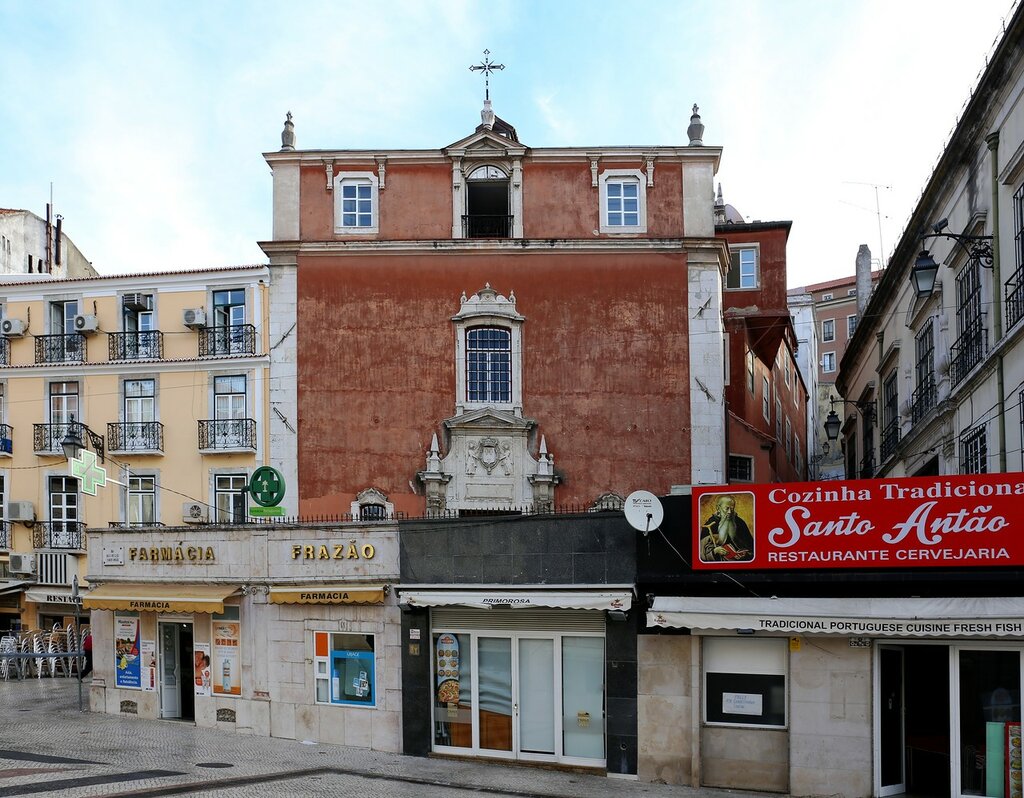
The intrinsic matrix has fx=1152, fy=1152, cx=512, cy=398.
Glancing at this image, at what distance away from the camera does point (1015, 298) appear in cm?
1798

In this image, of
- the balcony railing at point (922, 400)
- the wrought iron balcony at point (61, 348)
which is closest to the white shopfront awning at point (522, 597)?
the balcony railing at point (922, 400)

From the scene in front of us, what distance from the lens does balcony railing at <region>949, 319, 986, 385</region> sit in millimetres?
20344

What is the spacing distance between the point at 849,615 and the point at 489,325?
17.9m

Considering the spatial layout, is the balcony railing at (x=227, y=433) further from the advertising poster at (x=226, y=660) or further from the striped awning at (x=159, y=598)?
the advertising poster at (x=226, y=660)

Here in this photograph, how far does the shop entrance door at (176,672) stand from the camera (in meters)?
22.0

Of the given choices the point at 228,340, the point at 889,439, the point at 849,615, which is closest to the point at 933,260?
the point at 849,615

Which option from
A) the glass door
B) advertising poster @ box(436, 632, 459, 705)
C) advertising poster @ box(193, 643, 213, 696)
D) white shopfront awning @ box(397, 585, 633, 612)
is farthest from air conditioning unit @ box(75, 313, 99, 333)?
the glass door

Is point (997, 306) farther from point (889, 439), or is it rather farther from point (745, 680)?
point (889, 439)

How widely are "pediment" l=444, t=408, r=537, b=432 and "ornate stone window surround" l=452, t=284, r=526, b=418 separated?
27 cm

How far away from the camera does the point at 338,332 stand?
103 ft

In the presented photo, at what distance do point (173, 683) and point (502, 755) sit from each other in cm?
781

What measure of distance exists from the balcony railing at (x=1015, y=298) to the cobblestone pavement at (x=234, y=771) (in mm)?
8354

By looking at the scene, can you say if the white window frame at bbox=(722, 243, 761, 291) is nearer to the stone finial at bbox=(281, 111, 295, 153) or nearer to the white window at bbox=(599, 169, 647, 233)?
the white window at bbox=(599, 169, 647, 233)

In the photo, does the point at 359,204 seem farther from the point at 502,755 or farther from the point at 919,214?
the point at 502,755
